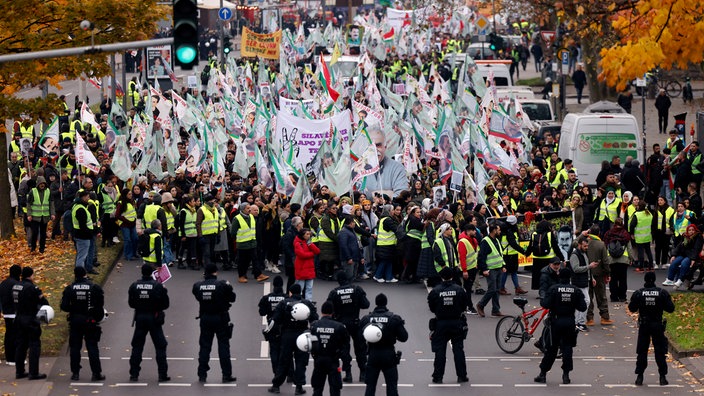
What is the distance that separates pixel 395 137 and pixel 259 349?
36.7 ft

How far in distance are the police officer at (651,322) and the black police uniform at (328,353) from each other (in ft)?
Result: 13.0

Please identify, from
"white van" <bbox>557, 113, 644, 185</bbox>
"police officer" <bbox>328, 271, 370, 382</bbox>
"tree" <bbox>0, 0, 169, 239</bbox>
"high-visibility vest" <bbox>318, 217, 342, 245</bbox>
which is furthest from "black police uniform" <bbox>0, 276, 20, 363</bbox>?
"white van" <bbox>557, 113, 644, 185</bbox>

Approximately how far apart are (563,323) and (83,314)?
602 centimetres

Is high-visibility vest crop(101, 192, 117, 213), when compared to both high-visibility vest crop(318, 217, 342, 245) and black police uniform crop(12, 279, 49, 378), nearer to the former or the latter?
high-visibility vest crop(318, 217, 342, 245)

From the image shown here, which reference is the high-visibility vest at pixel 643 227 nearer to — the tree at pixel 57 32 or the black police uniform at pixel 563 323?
the black police uniform at pixel 563 323

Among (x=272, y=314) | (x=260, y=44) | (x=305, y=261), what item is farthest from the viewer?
(x=260, y=44)

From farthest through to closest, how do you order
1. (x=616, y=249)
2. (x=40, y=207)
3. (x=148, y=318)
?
(x=40, y=207) < (x=616, y=249) < (x=148, y=318)

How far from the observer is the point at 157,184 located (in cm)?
2912

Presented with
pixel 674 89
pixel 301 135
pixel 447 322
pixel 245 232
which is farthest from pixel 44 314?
pixel 674 89

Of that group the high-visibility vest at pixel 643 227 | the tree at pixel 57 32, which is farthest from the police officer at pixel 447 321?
the tree at pixel 57 32

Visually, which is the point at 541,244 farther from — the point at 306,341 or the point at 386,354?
the point at 306,341

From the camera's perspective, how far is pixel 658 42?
1855cm

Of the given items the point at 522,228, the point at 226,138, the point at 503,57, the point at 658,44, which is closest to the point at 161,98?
the point at 226,138

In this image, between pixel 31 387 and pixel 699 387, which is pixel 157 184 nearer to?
pixel 31 387
